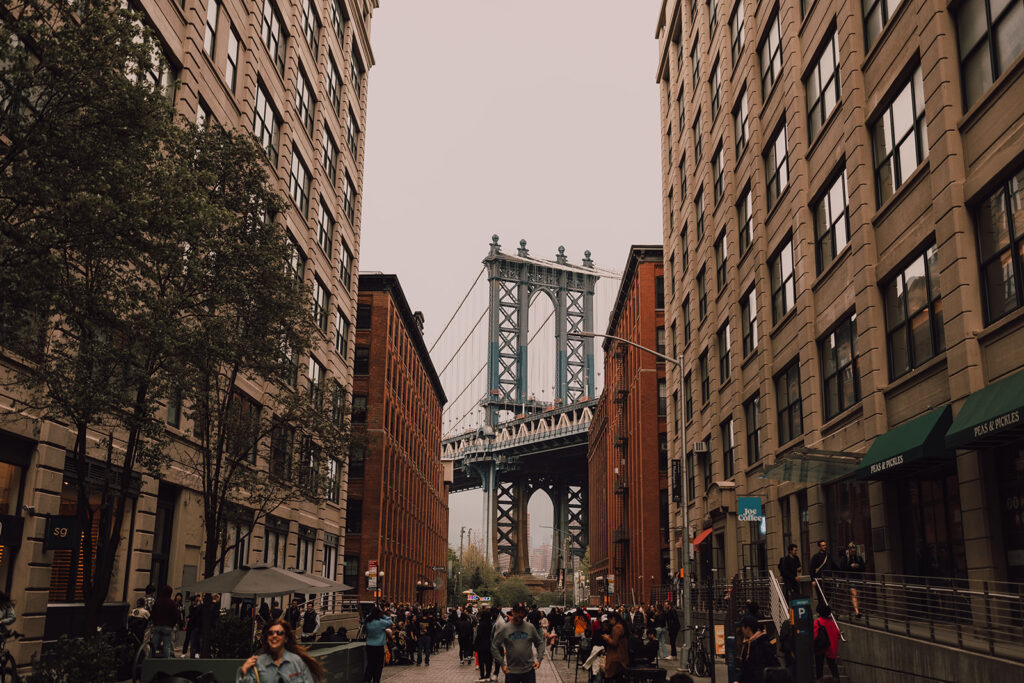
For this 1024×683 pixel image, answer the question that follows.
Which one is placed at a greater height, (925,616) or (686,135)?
(686,135)

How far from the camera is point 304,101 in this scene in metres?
43.0

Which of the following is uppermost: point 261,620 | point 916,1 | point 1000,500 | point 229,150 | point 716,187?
point 716,187

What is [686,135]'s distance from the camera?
4597 cm

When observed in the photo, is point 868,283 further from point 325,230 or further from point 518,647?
point 325,230

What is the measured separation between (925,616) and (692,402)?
89.0 feet

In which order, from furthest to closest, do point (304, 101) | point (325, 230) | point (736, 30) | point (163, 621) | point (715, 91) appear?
1. point (325, 230)
2. point (304, 101)
3. point (715, 91)
4. point (736, 30)
5. point (163, 621)

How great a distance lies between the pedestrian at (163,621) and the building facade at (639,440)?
42309mm

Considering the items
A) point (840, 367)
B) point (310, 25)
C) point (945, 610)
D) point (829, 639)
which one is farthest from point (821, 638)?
point (310, 25)

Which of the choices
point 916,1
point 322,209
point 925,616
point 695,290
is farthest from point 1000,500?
point 322,209

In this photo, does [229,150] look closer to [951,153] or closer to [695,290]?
[951,153]

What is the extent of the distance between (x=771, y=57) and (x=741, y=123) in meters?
4.28

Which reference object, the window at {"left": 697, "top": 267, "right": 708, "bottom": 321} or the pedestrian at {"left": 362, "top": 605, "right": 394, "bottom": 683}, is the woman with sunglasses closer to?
the pedestrian at {"left": 362, "top": 605, "right": 394, "bottom": 683}

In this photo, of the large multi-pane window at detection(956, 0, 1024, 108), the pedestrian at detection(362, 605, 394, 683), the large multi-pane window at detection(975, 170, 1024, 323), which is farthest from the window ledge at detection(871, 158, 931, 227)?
the pedestrian at detection(362, 605, 394, 683)

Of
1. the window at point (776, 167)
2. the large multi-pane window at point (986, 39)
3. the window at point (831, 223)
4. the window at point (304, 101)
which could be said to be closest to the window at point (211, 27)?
the window at point (304, 101)
